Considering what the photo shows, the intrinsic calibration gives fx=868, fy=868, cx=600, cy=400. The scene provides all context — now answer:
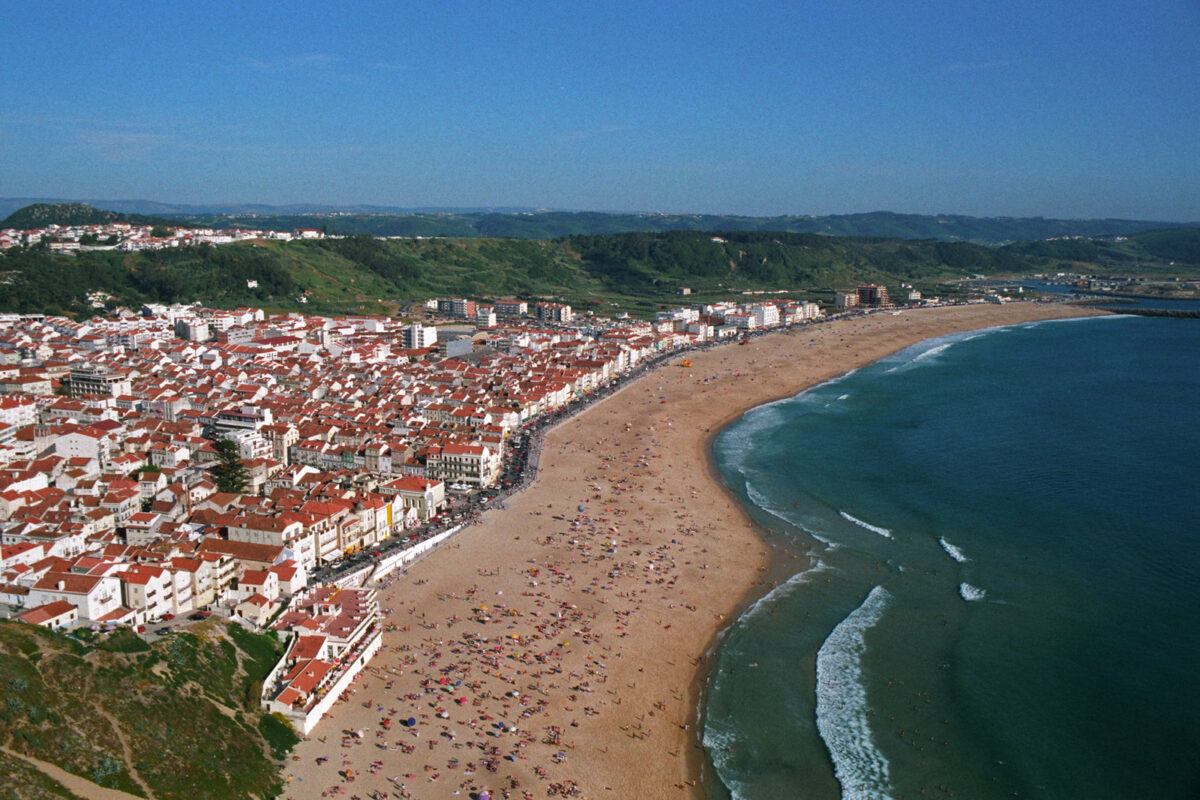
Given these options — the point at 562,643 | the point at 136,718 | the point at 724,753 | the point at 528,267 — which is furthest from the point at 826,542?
the point at 528,267

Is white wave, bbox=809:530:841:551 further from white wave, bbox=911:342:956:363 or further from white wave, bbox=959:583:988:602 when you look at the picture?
white wave, bbox=911:342:956:363

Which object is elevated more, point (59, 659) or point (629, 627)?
point (59, 659)

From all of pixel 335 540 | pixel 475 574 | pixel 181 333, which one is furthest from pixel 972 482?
pixel 181 333

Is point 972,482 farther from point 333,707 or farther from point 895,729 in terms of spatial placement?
point 333,707

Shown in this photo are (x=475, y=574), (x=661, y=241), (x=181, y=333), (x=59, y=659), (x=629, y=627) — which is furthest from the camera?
(x=661, y=241)

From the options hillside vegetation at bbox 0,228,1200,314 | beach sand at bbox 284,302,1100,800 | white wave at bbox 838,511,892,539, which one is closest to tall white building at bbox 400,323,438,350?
hillside vegetation at bbox 0,228,1200,314

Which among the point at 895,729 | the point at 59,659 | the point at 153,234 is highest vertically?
the point at 153,234

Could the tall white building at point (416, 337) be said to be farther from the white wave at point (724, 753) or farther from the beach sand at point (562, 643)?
the white wave at point (724, 753)
